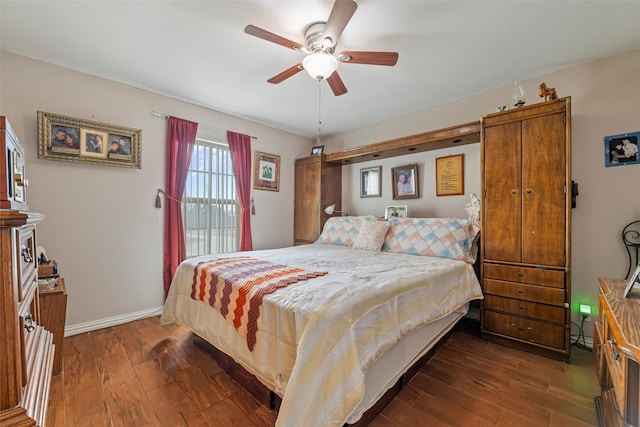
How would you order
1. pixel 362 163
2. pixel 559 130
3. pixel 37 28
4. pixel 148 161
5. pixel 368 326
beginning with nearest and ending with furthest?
pixel 368 326
pixel 37 28
pixel 559 130
pixel 148 161
pixel 362 163

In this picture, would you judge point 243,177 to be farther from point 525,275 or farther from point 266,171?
point 525,275

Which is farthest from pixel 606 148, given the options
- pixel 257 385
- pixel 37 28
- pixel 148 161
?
pixel 37 28

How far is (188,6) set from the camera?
5.67 feet

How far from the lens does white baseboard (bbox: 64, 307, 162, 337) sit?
8.00ft

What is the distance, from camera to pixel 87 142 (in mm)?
2531

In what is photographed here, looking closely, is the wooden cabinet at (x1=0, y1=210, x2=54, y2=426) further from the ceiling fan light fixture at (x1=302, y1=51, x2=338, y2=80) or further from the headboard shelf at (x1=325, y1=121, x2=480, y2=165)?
the headboard shelf at (x1=325, y1=121, x2=480, y2=165)

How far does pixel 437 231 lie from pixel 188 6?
283cm

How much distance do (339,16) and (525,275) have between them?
8.14 feet

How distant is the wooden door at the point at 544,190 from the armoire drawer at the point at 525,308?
1.18 ft

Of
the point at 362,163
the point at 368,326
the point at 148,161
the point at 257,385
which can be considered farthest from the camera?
the point at 362,163

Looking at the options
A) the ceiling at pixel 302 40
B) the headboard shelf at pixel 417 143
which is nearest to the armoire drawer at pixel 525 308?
the headboard shelf at pixel 417 143

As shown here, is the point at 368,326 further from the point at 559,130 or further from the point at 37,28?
the point at 37,28

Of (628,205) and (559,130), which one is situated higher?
(559,130)

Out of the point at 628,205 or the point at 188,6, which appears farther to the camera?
the point at 628,205
